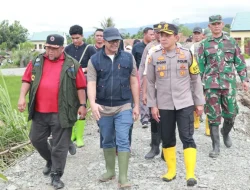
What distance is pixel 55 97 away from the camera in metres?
5.03

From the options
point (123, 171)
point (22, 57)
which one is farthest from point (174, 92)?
point (22, 57)

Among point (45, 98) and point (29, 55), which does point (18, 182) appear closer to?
point (45, 98)

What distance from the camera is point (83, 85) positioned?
5.13 m

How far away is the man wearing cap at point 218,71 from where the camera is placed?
6.21 meters

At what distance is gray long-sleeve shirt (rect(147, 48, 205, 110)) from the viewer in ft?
16.3

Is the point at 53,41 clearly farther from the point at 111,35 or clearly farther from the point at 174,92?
the point at 174,92

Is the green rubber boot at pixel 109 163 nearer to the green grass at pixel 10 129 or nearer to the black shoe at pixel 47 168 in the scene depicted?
the black shoe at pixel 47 168

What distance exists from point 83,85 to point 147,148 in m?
2.12

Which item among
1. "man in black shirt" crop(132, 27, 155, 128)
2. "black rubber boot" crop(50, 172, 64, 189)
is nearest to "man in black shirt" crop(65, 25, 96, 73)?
"man in black shirt" crop(132, 27, 155, 128)

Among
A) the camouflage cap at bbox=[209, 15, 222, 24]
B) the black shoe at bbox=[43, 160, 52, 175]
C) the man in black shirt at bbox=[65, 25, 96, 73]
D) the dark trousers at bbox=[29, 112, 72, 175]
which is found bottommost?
the black shoe at bbox=[43, 160, 52, 175]

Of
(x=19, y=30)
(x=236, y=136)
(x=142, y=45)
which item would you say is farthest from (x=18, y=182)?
(x=19, y=30)

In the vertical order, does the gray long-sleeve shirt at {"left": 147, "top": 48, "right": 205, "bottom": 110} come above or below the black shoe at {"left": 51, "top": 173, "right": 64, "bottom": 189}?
above

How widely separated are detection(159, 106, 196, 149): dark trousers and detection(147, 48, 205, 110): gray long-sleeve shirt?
85 millimetres

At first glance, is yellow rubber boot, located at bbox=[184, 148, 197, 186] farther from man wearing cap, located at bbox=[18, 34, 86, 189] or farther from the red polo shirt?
the red polo shirt
